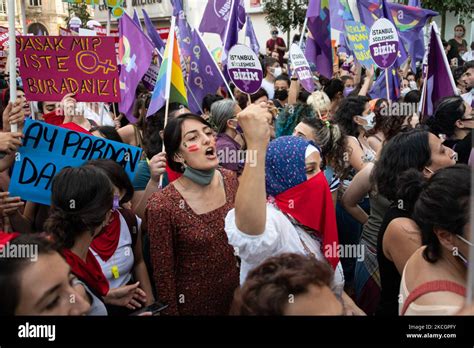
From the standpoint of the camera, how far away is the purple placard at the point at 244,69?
5648 mm

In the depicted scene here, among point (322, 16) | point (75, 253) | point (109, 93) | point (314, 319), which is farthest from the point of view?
point (322, 16)

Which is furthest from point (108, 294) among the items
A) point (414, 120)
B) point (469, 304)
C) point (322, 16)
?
point (322, 16)

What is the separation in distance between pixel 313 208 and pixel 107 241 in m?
1.13

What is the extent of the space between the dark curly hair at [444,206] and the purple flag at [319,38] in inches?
254

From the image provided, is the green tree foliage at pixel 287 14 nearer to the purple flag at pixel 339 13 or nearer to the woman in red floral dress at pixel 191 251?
the purple flag at pixel 339 13

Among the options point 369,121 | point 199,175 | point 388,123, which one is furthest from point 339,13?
point 199,175

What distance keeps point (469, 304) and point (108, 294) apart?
174cm

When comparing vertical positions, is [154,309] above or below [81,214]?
below

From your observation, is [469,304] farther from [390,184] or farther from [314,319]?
[390,184]

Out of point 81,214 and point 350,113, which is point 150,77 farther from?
Answer: point 81,214

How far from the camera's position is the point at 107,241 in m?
2.90

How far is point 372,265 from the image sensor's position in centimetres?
313

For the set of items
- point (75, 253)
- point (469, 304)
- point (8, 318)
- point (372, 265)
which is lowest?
point (372, 265)

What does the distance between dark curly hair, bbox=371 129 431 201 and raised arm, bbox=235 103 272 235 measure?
3.35 ft
